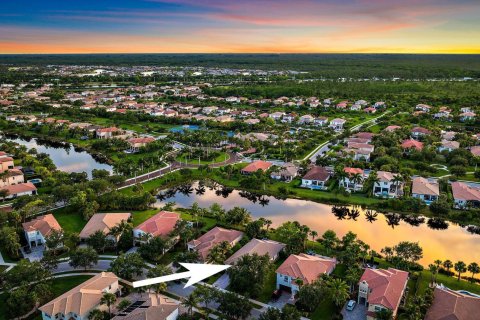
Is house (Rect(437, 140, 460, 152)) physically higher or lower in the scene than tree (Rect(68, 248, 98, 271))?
higher

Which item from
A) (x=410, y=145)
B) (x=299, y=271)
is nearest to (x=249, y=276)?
(x=299, y=271)

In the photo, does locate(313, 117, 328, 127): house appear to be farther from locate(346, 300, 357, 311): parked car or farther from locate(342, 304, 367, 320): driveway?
locate(342, 304, 367, 320): driveway

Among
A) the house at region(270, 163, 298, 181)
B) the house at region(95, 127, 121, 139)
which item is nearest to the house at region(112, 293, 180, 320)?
the house at region(270, 163, 298, 181)

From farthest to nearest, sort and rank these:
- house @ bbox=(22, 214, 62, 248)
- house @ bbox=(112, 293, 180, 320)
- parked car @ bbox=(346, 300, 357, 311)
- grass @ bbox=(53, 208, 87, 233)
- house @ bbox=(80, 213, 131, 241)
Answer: grass @ bbox=(53, 208, 87, 233) → house @ bbox=(80, 213, 131, 241) → house @ bbox=(22, 214, 62, 248) → parked car @ bbox=(346, 300, 357, 311) → house @ bbox=(112, 293, 180, 320)

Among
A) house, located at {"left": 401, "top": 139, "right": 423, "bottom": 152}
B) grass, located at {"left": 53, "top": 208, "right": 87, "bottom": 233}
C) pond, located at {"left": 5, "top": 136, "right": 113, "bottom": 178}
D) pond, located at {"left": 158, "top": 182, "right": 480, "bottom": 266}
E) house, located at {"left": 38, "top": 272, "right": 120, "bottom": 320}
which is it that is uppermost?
house, located at {"left": 401, "top": 139, "right": 423, "bottom": 152}

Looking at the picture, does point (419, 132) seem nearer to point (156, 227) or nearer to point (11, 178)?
point (156, 227)

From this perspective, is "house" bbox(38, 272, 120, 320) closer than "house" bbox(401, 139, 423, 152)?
Yes
